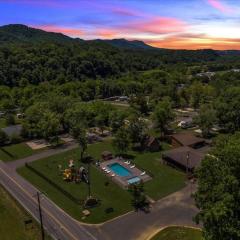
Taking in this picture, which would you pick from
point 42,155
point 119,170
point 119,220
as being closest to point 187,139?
point 119,170

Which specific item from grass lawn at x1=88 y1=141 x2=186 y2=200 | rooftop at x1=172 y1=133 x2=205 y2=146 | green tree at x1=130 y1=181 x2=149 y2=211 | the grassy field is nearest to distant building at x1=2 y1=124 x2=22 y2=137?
the grassy field

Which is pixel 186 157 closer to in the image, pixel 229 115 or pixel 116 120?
pixel 116 120

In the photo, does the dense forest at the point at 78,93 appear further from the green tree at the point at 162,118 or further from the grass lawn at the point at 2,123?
the green tree at the point at 162,118

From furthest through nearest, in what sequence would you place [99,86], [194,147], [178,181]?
[99,86], [194,147], [178,181]

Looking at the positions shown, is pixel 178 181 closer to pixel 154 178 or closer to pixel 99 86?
pixel 154 178

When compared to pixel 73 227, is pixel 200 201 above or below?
above

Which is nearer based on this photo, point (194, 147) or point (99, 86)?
point (194, 147)

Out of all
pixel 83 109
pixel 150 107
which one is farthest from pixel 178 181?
pixel 150 107
